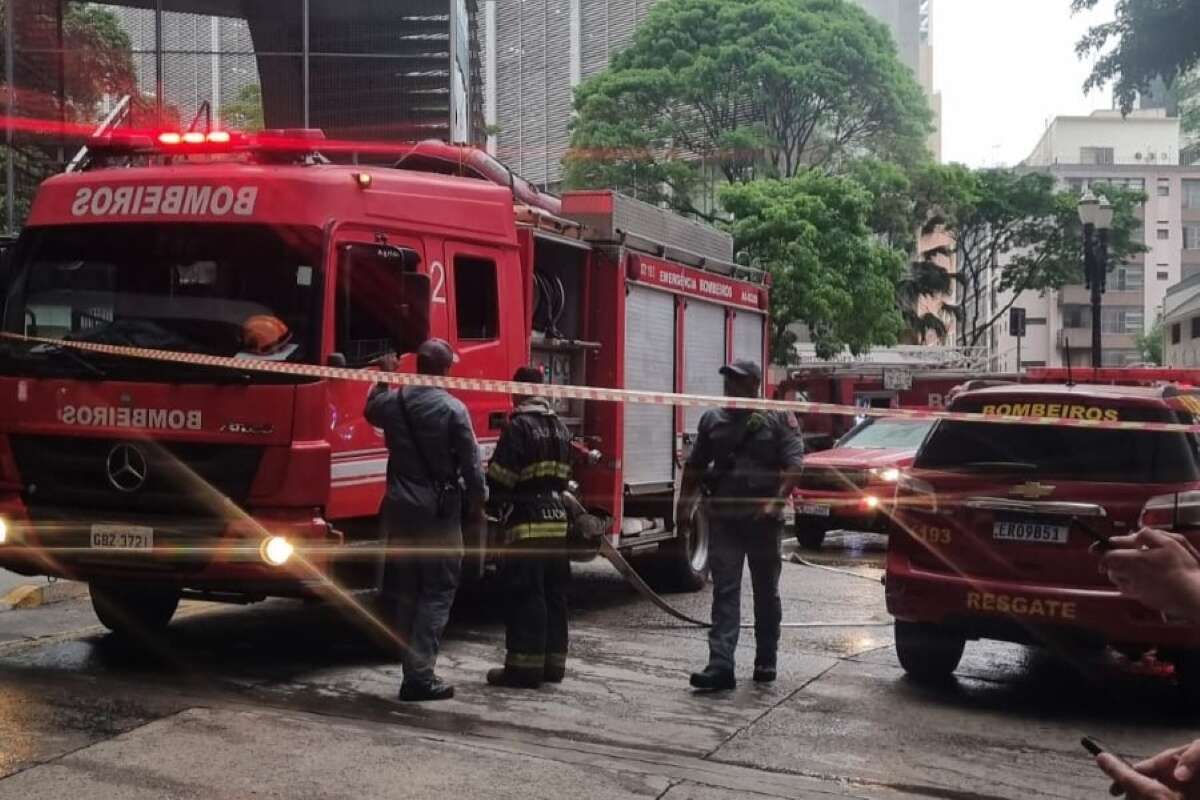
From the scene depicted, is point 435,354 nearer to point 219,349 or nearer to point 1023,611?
point 219,349

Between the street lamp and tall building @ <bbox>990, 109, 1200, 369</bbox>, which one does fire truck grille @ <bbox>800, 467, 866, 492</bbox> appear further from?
tall building @ <bbox>990, 109, 1200, 369</bbox>

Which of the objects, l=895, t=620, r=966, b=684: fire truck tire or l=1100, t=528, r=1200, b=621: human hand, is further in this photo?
l=895, t=620, r=966, b=684: fire truck tire

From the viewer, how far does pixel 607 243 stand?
9828 millimetres

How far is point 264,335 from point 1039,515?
13.1 feet

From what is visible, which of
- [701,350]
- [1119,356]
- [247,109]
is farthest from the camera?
[1119,356]

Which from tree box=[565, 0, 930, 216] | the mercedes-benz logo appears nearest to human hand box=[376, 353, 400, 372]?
the mercedes-benz logo

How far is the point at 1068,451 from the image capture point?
6977 mm

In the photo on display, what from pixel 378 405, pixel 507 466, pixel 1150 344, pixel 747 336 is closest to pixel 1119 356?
pixel 1150 344

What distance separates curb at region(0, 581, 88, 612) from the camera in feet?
31.2

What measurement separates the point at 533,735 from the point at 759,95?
30250 millimetres

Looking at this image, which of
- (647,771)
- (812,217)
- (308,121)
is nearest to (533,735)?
(647,771)

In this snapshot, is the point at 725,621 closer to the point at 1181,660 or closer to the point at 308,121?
the point at 1181,660

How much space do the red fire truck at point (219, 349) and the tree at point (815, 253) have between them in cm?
2065

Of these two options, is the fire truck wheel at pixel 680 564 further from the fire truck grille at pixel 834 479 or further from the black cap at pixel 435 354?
the black cap at pixel 435 354
